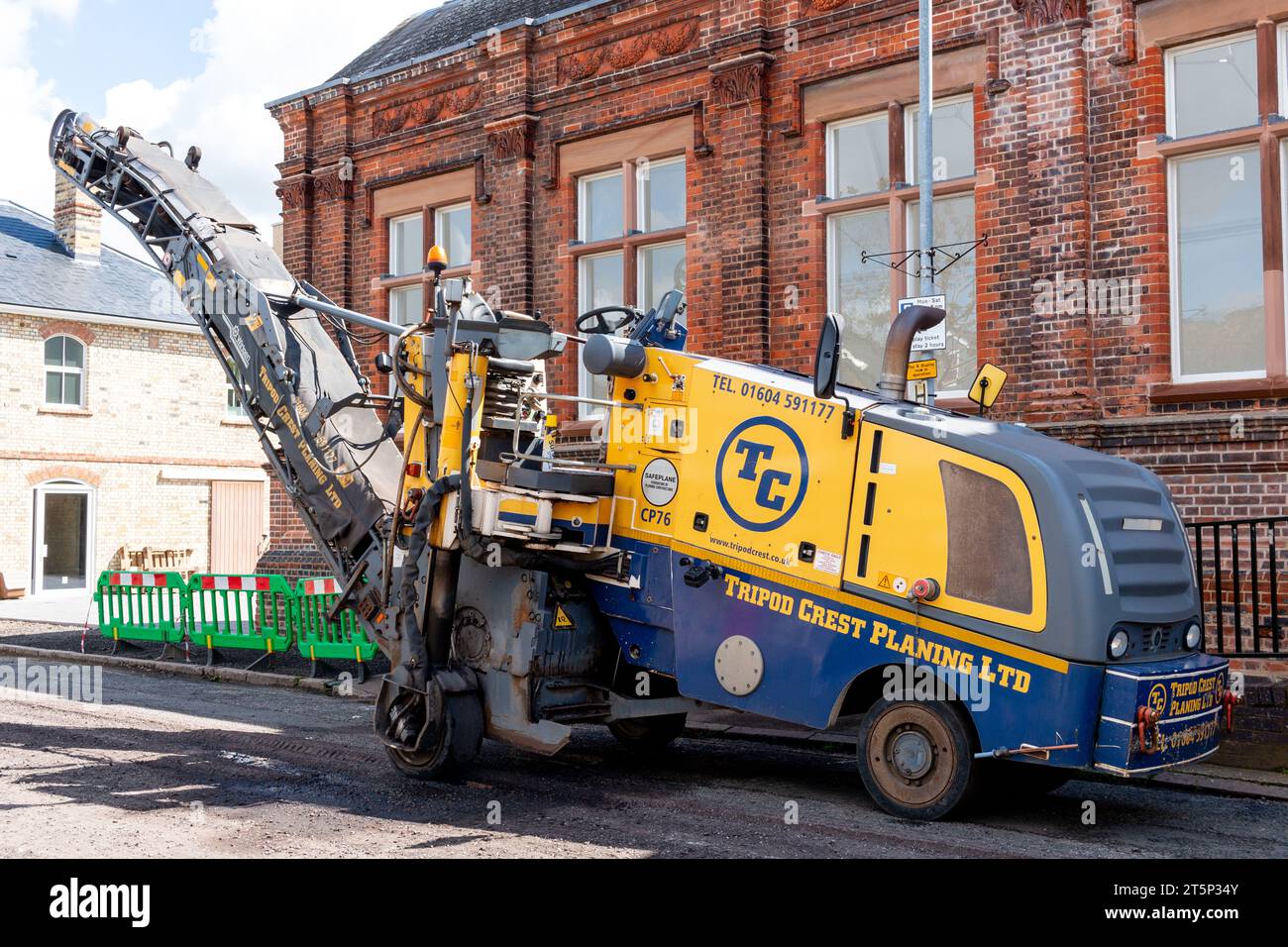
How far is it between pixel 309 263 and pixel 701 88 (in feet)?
23.1

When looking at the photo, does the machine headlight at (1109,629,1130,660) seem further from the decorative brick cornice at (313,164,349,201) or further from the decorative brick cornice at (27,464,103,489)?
the decorative brick cornice at (27,464,103,489)

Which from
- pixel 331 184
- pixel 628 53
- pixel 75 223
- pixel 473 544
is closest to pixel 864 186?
pixel 628 53

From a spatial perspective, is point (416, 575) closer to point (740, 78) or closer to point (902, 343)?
point (902, 343)

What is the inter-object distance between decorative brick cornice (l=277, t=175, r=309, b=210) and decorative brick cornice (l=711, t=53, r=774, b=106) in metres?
7.14

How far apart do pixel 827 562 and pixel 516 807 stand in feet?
7.93

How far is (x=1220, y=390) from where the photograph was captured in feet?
34.2

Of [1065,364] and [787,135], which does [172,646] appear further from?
[1065,364]

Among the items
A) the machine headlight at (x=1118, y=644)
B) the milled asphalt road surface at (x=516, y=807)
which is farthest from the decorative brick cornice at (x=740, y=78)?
the machine headlight at (x=1118, y=644)

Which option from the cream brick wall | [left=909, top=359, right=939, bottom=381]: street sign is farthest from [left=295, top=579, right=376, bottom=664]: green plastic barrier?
the cream brick wall

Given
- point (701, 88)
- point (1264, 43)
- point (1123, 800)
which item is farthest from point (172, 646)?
point (1264, 43)

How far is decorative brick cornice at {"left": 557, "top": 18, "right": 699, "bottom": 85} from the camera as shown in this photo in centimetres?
1438

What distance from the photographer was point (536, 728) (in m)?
8.27

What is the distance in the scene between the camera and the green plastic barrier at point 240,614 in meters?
14.9

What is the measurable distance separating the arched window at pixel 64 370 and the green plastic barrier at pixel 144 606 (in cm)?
1231
